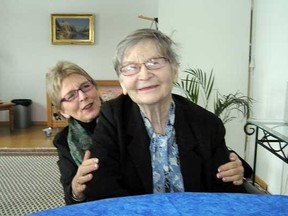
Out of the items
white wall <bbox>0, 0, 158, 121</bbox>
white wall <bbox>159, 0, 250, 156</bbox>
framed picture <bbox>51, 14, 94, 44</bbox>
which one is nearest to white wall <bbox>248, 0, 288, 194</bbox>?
white wall <bbox>159, 0, 250, 156</bbox>

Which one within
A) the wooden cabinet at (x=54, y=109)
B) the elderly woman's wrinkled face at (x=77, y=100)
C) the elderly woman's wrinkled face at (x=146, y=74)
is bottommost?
the wooden cabinet at (x=54, y=109)

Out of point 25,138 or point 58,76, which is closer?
point 58,76

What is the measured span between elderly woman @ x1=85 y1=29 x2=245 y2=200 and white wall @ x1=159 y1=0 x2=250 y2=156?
2401mm

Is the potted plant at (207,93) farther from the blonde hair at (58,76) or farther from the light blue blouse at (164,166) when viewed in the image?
the light blue blouse at (164,166)

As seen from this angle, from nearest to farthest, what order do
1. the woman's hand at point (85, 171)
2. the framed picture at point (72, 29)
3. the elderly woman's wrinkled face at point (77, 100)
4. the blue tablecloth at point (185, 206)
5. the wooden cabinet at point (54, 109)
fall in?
the blue tablecloth at point (185, 206)
the woman's hand at point (85, 171)
the elderly woman's wrinkled face at point (77, 100)
the wooden cabinet at point (54, 109)
the framed picture at point (72, 29)

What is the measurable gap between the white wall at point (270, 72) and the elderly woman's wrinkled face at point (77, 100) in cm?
195

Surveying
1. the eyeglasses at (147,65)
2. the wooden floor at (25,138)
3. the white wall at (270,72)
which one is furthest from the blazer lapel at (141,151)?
the wooden floor at (25,138)

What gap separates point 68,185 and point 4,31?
224 inches

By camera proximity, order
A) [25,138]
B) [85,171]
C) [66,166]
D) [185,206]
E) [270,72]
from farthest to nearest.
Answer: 1. [25,138]
2. [270,72]
3. [66,166]
4. [85,171]
5. [185,206]

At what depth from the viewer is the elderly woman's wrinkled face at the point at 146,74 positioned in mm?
1229

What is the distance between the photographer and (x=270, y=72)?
3.20m

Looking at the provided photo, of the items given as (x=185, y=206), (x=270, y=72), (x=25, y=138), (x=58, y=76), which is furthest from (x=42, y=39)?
(x=185, y=206)

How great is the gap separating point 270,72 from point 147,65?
7.67 feet

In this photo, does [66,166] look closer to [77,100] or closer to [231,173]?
[77,100]
